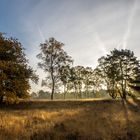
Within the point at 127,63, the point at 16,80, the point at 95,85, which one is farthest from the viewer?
the point at 95,85

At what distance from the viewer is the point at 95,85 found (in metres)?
103

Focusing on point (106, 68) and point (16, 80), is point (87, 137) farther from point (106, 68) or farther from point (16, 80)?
point (106, 68)

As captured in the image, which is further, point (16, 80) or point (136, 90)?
point (16, 80)

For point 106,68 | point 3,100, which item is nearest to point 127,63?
point 106,68

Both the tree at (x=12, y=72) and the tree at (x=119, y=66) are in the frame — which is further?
the tree at (x=119, y=66)

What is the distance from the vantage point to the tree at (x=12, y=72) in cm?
4412

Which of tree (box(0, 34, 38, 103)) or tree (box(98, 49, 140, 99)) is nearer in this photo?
tree (box(0, 34, 38, 103))

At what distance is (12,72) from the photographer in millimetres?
45469

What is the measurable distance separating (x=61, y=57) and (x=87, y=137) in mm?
54326

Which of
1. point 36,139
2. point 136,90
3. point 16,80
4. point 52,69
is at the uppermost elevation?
point 52,69

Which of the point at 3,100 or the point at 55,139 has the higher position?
the point at 3,100

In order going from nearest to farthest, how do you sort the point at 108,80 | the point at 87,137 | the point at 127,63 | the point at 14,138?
the point at 14,138
the point at 87,137
the point at 127,63
the point at 108,80

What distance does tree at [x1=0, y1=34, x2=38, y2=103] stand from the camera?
44.1 meters

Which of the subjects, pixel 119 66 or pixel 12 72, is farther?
pixel 119 66
